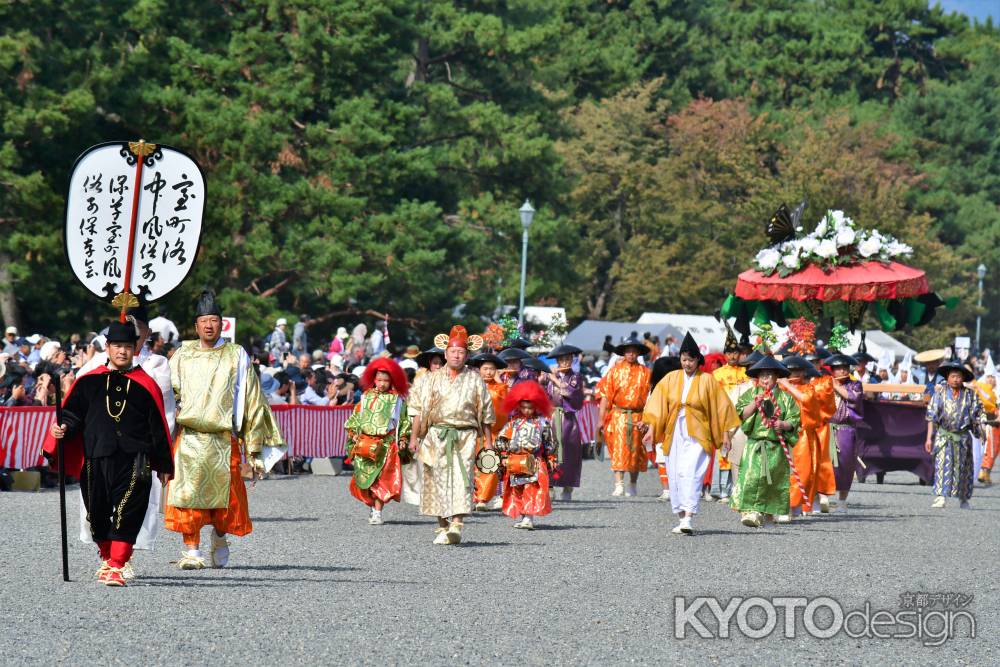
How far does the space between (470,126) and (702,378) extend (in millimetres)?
29499

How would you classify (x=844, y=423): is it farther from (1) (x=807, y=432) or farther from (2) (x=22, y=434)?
(2) (x=22, y=434)

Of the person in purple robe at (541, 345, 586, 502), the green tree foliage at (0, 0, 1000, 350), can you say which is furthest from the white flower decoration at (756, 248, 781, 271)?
the green tree foliage at (0, 0, 1000, 350)

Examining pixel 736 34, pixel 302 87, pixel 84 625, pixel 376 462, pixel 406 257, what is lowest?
pixel 84 625

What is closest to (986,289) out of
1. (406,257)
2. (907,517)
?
(406,257)

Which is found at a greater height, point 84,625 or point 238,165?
point 238,165

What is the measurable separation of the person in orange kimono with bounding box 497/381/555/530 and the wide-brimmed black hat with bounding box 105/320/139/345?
4.96 m

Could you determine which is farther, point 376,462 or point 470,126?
point 470,126

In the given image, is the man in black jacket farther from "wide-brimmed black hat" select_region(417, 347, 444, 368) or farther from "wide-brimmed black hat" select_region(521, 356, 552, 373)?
"wide-brimmed black hat" select_region(521, 356, 552, 373)

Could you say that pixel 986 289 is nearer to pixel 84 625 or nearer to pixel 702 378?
pixel 702 378

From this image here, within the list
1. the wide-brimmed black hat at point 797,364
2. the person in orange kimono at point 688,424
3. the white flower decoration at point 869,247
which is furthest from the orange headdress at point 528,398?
the white flower decoration at point 869,247

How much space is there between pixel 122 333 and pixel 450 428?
378 centimetres

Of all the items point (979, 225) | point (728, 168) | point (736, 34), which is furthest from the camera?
point (736, 34)

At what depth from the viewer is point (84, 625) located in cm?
837

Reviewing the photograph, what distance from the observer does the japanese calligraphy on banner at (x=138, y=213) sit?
49.2ft
